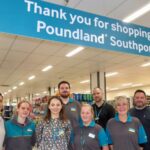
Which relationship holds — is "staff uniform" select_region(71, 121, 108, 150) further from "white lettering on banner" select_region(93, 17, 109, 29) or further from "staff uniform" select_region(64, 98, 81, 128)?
"white lettering on banner" select_region(93, 17, 109, 29)

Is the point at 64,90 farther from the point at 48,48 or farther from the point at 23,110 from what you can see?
the point at 48,48

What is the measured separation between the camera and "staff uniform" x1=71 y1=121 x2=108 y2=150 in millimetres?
2604

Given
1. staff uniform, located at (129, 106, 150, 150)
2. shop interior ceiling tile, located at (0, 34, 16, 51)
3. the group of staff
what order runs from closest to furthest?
the group of staff
staff uniform, located at (129, 106, 150, 150)
shop interior ceiling tile, located at (0, 34, 16, 51)

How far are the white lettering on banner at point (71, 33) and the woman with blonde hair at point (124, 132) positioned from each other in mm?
804

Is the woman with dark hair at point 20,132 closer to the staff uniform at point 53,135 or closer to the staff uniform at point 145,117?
the staff uniform at point 53,135

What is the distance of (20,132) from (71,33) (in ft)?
4.36

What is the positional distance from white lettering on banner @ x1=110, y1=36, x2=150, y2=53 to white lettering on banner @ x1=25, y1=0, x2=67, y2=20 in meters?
0.74

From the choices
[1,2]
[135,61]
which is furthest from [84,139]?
[135,61]

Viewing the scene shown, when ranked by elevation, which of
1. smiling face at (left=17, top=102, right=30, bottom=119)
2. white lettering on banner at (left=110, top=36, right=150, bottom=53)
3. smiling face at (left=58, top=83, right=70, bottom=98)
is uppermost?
white lettering on banner at (left=110, top=36, right=150, bottom=53)

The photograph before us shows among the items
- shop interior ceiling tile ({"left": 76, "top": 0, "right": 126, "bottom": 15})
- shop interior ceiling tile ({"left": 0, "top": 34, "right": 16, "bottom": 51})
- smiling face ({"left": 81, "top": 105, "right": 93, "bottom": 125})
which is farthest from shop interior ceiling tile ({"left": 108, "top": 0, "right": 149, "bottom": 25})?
shop interior ceiling tile ({"left": 0, "top": 34, "right": 16, "bottom": 51})

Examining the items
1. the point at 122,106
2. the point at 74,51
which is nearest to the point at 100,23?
the point at 122,106

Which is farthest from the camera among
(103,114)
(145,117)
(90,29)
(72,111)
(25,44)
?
(25,44)

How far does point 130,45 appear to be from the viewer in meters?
3.18

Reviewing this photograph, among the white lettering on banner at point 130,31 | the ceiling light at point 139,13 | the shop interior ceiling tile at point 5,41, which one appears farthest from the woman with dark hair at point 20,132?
the shop interior ceiling tile at point 5,41
